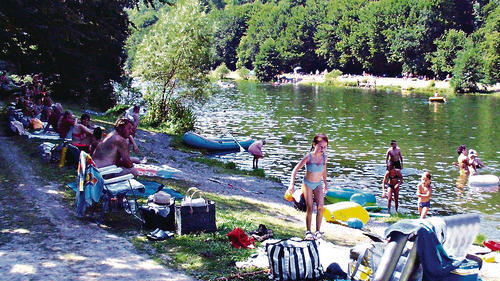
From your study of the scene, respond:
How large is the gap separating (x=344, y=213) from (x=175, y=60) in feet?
60.8

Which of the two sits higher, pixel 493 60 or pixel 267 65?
pixel 493 60

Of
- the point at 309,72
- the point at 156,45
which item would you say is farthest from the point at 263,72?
the point at 156,45

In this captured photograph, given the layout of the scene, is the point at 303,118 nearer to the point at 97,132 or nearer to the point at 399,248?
the point at 97,132

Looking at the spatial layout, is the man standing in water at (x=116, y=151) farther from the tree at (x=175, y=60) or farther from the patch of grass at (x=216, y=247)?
the tree at (x=175, y=60)

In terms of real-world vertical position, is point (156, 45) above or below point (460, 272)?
above

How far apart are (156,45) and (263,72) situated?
8768cm

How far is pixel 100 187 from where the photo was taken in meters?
8.72

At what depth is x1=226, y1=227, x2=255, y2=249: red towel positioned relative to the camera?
818cm

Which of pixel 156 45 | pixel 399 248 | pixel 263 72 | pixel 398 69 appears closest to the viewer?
pixel 399 248

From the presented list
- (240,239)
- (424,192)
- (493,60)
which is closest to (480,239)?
(424,192)

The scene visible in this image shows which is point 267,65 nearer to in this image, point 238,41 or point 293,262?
point 238,41

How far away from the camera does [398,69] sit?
332 ft

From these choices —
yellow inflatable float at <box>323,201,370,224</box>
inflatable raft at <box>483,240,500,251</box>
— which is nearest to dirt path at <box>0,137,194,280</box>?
yellow inflatable float at <box>323,201,370,224</box>

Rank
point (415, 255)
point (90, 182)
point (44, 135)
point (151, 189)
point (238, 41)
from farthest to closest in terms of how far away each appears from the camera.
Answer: point (238, 41)
point (44, 135)
point (151, 189)
point (90, 182)
point (415, 255)
